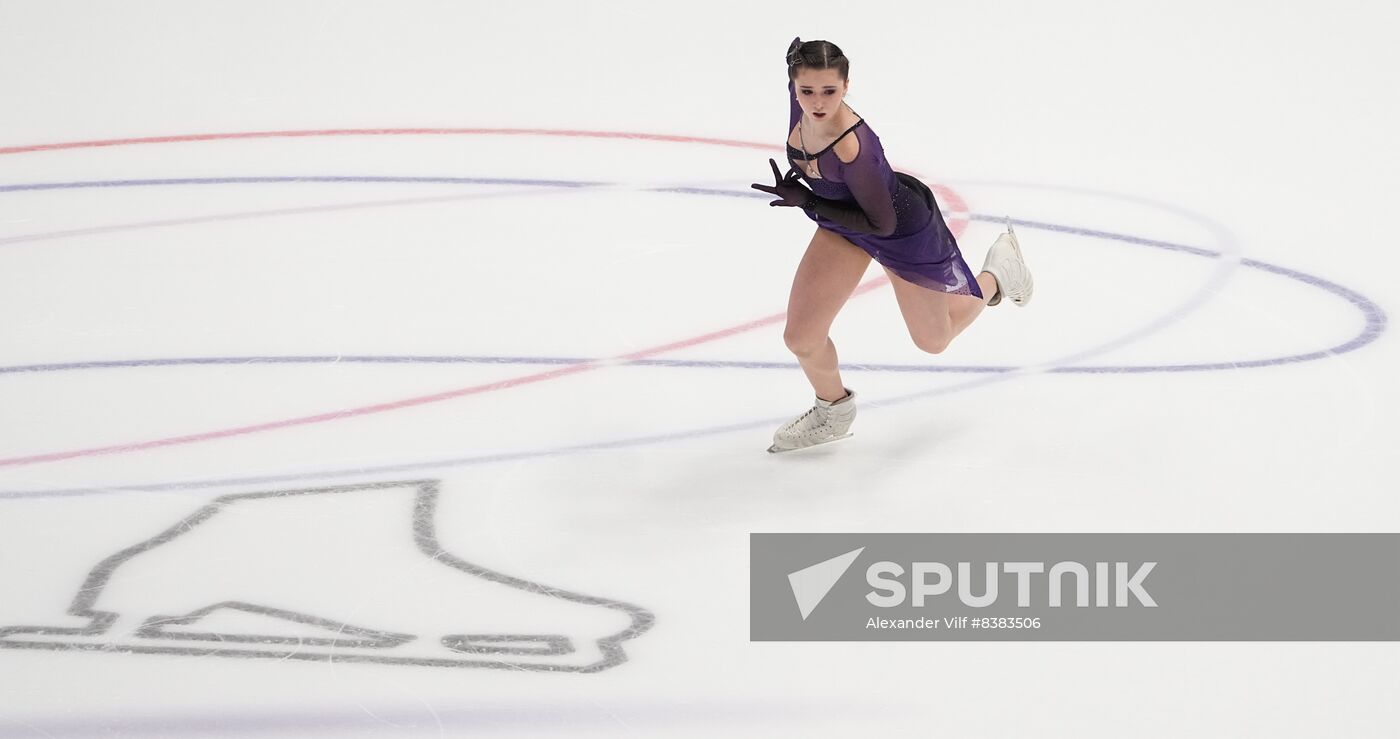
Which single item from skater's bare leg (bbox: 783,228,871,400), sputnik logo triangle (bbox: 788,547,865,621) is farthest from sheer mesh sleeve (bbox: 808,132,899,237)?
sputnik logo triangle (bbox: 788,547,865,621)

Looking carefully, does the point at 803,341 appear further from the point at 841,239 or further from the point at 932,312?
the point at 932,312

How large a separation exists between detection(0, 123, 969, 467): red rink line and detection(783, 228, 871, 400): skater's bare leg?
885mm

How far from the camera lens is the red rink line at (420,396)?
4.43 metres

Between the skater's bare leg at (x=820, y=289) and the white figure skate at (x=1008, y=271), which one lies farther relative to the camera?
the white figure skate at (x=1008, y=271)

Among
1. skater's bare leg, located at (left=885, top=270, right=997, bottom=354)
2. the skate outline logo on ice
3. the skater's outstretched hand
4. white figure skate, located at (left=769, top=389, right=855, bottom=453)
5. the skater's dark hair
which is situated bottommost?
the skate outline logo on ice

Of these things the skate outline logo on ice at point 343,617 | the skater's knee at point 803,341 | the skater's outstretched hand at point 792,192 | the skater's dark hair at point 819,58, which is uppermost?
the skater's dark hair at point 819,58

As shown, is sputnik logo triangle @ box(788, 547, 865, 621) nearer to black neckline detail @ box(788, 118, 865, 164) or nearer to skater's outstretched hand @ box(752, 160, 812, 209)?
skater's outstretched hand @ box(752, 160, 812, 209)

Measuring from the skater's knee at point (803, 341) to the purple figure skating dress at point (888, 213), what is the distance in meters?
0.27

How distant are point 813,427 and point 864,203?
744 millimetres

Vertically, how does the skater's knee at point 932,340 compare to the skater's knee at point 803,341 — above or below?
above

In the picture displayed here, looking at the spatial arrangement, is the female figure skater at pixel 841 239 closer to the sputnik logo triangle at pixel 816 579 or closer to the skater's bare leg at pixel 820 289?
the skater's bare leg at pixel 820 289

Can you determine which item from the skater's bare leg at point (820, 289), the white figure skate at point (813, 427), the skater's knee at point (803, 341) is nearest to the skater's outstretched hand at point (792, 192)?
the skater's bare leg at point (820, 289)

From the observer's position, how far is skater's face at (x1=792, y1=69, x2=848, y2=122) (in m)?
3.81

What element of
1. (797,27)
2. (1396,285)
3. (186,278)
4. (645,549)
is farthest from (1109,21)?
(645,549)
